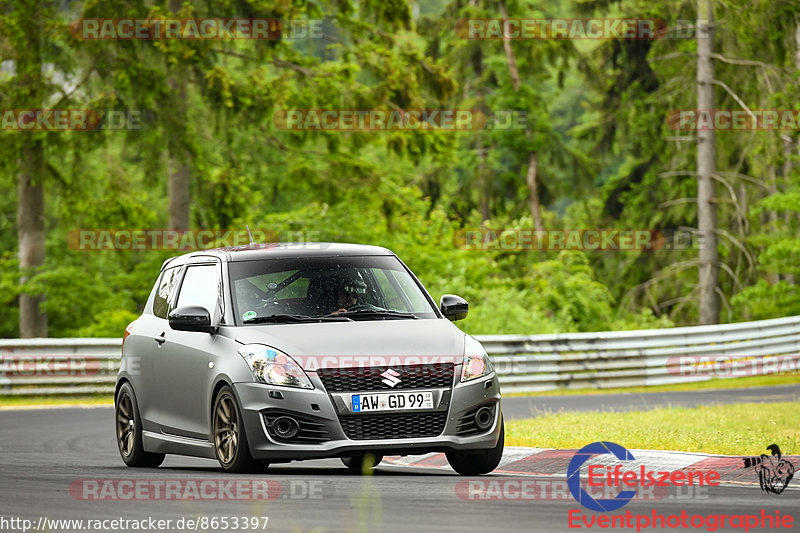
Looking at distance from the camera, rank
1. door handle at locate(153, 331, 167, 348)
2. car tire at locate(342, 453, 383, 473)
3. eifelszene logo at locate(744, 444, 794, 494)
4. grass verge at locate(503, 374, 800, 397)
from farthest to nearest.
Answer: grass verge at locate(503, 374, 800, 397) → door handle at locate(153, 331, 167, 348) → car tire at locate(342, 453, 383, 473) → eifelszene logo at locate(744, 444, 794, 494)

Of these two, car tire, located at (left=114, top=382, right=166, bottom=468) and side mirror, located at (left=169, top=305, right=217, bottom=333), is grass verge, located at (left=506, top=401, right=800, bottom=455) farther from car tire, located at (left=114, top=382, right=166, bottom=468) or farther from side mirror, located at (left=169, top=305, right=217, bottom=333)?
side mirror, located at (left=169, top=305, right=217, bottom=333)

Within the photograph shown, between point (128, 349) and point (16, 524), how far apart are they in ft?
15.7

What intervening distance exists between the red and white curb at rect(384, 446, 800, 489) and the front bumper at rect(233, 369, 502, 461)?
969 millimetres

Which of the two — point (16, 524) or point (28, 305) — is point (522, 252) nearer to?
point (28, 305)

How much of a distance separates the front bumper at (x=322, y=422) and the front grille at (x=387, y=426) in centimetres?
2

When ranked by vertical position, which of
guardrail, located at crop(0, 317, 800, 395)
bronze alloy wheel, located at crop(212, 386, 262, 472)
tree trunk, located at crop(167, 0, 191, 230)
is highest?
tree trunk, located at crop(167, 0, 191, 230)

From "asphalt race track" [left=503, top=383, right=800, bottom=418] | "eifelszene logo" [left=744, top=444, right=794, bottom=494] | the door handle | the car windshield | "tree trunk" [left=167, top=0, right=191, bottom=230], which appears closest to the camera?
"eifelszene logo" [left=744, top=444, right=794, bottom=494]

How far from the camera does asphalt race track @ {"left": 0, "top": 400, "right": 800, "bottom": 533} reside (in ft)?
26.1

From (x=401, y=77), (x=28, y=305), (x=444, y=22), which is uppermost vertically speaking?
(x=444, y=22)

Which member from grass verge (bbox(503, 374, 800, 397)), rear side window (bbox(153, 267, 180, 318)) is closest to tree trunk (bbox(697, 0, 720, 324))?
grass verge (bbox(503, 374, 800, 397))

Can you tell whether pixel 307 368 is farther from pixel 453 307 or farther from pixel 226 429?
pixel 453 307

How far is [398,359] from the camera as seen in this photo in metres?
10.2

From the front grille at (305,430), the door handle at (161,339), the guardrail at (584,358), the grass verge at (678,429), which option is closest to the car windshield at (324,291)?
the door handle at (161,339)

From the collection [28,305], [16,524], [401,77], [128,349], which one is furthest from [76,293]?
[16,524]
